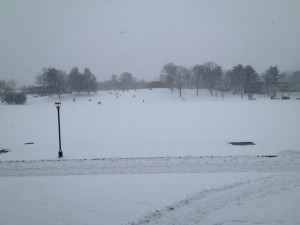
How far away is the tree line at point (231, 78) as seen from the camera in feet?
297

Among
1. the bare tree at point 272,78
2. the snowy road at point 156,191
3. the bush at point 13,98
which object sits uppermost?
the bare tree at point 272,78

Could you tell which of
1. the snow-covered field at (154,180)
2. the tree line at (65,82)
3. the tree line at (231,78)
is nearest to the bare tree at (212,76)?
the tree line at (231,78)

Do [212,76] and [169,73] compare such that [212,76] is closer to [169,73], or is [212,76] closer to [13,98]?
[169,73]

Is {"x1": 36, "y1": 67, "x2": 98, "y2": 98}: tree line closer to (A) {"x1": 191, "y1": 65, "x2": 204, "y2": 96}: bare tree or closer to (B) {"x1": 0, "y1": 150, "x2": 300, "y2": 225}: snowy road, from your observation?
(A) {"x1": 191, "y1": 65, "x2": 204, "y2": 96}: bare tree

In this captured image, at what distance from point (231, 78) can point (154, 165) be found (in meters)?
87.7

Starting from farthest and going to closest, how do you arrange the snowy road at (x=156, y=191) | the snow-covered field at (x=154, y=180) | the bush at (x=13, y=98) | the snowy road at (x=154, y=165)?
the bush at (x=13, y=98), the snowy road at (x=154, y=165), the snow-covered field at (x=154, y=180), the snowy road at (x=156, y=191)

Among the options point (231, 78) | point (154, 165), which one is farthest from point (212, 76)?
point (154, 165)

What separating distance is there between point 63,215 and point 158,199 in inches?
135

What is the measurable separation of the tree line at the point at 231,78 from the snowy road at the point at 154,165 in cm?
7468

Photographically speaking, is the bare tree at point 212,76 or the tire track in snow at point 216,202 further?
the bare tree at point 212,76

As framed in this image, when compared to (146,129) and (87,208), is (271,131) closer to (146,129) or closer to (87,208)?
(146,129)

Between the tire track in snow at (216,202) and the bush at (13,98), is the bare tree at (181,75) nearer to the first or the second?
the bush at (13,98)

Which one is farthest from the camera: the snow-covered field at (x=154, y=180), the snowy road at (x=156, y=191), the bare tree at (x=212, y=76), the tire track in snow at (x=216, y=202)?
the bare tree at (x=212, y=76)

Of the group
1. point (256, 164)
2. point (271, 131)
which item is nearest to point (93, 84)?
point (271, 131)
